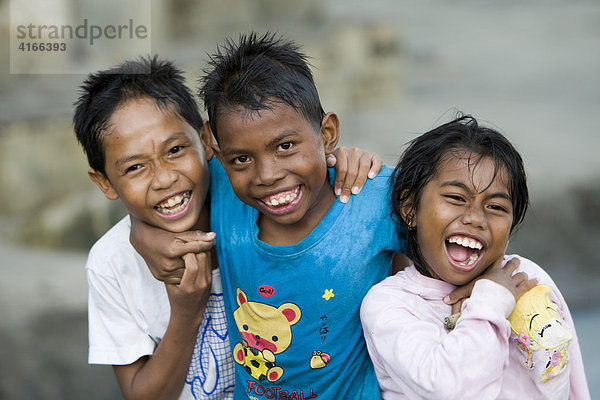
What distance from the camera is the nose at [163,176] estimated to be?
1909 mm

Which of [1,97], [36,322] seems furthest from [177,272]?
[1,97]

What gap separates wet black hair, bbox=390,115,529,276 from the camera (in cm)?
180

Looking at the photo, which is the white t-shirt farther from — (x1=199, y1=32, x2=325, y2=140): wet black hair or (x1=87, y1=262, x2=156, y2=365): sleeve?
(x1=199, y1=32, x2=325, y2=140): wet black hair

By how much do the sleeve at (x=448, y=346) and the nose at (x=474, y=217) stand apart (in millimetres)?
145

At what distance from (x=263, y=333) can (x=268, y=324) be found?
0.03 metres

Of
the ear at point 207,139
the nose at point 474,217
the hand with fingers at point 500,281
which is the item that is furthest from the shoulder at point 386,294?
the ear at point 207,139

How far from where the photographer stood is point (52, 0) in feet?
10.7

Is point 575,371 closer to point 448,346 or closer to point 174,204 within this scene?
point 448,346

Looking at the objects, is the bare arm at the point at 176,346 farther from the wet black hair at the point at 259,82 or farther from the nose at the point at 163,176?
the wet black hair at the point at 259,82

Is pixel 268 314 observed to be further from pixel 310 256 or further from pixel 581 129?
pixel 581 129

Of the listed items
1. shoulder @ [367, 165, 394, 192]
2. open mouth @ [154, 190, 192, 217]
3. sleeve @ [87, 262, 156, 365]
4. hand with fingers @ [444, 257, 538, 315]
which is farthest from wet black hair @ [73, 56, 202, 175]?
hand with fingers @ [444, 257, 538, 315]

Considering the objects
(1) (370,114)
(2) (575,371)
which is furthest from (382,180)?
(1) (370,114)

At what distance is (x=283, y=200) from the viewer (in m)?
1.82

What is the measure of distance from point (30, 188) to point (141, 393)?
1.75 metres
